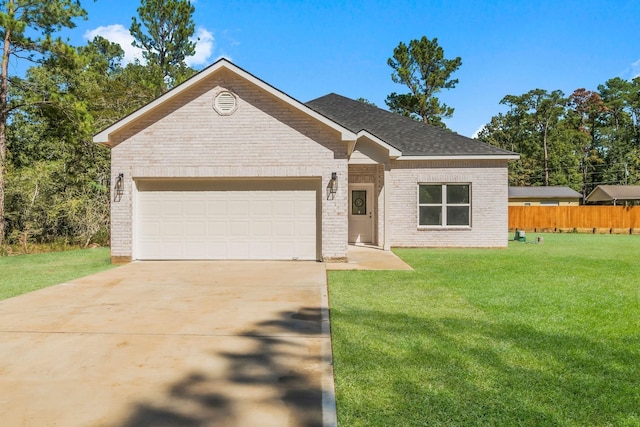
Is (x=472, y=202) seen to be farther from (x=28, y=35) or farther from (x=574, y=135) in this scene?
(x=574, y=135)

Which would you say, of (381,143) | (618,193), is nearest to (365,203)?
(381,143)

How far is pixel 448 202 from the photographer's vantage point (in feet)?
50.0

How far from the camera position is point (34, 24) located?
671 inches

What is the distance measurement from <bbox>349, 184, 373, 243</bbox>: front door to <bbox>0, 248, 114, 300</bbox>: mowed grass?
867 cm

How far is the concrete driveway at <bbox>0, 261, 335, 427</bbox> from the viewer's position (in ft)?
10.1

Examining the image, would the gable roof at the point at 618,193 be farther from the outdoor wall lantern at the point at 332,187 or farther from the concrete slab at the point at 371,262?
the outdoor wall lantern at the point at 332,187

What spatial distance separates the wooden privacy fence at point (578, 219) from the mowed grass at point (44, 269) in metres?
23.9

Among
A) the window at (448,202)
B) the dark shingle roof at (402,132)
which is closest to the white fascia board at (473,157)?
the dark shingle roof at (402,132)

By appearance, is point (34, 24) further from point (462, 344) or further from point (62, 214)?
point (462, 344)

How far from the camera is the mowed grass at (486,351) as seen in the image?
305cm

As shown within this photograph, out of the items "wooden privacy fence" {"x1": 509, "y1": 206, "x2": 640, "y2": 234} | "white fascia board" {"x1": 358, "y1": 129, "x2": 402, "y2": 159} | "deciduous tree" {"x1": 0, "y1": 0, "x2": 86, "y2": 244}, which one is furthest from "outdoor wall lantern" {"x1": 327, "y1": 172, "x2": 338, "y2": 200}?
"wooden privacy fence" {"x1": 509, "y1": 206, "x2": 640, "y2": 234}

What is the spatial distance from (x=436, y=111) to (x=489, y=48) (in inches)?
588

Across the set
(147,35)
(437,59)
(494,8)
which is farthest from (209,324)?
Result: (437,59)

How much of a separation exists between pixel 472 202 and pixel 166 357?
1327 centimetres
